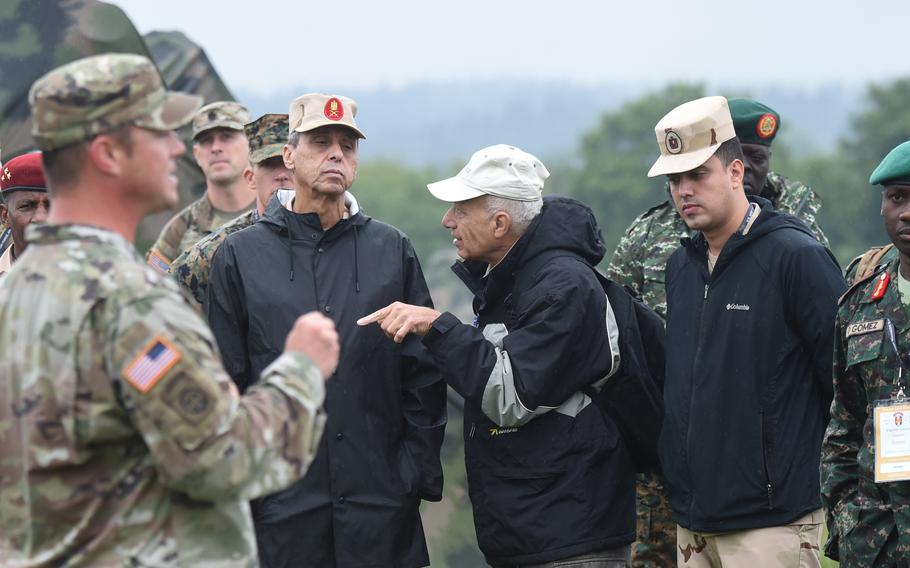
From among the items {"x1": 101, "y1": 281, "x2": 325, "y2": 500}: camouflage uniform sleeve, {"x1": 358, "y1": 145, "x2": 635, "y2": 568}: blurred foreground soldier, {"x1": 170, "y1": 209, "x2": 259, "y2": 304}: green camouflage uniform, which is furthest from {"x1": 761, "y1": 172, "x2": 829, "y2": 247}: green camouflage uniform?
{"x1": 101, "y1": 281, "x2": 325, "y2": 500}: camouflage uniform sleeve

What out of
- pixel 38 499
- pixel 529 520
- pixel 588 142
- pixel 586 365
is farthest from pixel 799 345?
pixel 588 142

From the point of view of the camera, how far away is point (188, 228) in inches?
316

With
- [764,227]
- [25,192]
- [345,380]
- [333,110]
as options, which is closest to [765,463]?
[764,227]

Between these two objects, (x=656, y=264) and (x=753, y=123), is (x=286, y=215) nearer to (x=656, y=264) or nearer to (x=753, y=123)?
(x=656, y=264)

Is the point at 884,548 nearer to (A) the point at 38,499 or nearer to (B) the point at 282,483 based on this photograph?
(B) the point at 282,483

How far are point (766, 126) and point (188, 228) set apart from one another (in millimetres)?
3447

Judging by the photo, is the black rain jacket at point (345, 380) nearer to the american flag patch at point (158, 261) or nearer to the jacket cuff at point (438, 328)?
the jacket cuff at point (438, 328)

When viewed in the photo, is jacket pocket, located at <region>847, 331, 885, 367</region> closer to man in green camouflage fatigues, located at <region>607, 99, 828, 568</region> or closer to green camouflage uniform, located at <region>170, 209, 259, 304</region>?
man in green camouflage fatigues, located at <region>607, 99, 828, 568</region>

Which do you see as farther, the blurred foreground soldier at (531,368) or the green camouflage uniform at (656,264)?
the green camouflage uniform at (656,264)

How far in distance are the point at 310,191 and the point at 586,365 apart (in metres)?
1.26

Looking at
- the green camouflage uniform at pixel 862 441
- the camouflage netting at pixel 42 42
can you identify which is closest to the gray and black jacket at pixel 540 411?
the green camouflage uniform at pixel 862 441

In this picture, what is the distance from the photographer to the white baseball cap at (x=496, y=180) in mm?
5090

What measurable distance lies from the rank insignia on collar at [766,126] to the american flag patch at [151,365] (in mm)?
4325

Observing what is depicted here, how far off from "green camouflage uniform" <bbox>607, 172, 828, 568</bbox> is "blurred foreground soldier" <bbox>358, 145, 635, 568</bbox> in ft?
4.04
